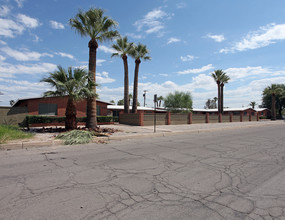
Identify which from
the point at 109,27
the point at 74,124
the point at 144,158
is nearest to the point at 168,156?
the point at 144,158

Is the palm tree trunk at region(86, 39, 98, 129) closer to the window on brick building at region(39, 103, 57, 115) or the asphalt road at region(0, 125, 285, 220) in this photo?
the asphalt road at region(0, 125, 285, 220)

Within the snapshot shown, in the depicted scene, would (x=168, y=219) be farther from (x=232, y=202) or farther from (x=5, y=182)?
(x=5, y=182)

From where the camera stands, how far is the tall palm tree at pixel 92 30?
14.3 metres

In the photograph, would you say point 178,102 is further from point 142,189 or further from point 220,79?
point 142,189

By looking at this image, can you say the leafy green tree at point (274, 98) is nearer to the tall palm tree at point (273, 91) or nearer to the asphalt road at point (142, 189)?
the tall palm tree at point (273, 91)

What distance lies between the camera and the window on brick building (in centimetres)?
2280

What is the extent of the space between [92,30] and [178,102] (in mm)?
27619

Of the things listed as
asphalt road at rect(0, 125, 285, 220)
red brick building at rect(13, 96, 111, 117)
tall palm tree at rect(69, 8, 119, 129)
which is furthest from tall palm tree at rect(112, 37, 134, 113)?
asphalt road at rect(0, 125, 285, 220)

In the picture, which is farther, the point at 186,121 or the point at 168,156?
the point at 186,121

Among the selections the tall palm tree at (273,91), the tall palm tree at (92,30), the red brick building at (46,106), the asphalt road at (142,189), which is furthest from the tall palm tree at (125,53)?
the tall palm tree at (273,91)

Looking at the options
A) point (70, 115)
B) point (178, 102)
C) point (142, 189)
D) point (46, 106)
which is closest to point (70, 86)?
point (70, 115)

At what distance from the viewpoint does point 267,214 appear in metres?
2.88

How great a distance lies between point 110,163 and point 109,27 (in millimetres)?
12581

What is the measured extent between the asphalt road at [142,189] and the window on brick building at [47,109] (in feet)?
60.3
